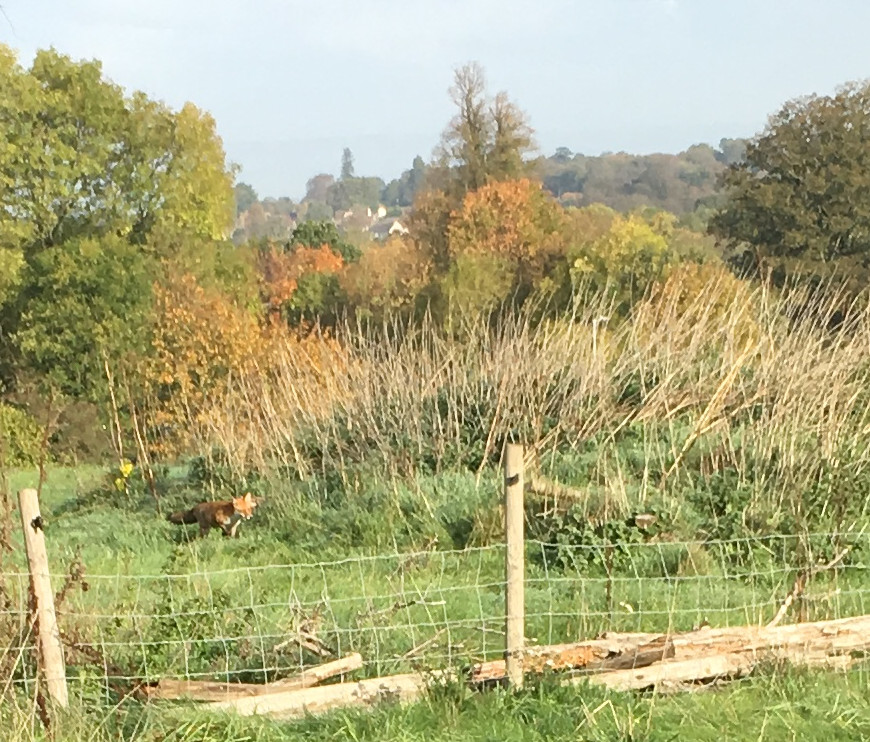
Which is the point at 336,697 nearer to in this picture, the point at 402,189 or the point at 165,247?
the point at 165,247

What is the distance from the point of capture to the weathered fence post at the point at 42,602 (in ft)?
12.1

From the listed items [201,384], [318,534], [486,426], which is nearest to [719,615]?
[318,534]

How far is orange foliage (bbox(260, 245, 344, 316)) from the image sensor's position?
43.1m

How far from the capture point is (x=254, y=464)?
35.1 ft

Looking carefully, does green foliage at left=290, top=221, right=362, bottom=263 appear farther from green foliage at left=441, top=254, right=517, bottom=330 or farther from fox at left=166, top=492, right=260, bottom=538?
fox at left=166, top=492, right=260, bottom=538

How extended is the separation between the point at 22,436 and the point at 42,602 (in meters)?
20.5

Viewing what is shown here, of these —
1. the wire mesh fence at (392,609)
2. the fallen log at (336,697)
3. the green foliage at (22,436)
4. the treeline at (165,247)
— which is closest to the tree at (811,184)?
the treeline at (165,247)

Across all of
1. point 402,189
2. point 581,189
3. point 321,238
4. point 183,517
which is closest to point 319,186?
point 402,189

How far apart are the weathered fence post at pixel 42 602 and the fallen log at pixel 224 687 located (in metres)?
0.39

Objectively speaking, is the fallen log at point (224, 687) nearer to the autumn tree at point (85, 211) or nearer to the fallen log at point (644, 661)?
the fallen log at point (644, 661)

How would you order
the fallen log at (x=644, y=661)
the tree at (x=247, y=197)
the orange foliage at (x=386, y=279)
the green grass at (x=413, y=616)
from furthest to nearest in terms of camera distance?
the tree at (x=247, y=197)
the orange foliage at (x=386, y=279)
the fallen log at (x=644, y=661)
the green grass at (x=413, y=616)

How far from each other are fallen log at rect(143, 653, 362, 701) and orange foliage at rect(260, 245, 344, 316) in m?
38.7

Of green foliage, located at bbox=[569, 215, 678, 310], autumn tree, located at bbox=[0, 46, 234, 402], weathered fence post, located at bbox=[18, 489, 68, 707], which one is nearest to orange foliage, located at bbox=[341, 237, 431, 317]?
green foliage, located at bbox=[569, 215, 678, 310]

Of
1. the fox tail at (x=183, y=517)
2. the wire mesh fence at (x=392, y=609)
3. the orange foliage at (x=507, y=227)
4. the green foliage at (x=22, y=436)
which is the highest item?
the orange foliage at (x=507, y=227)
